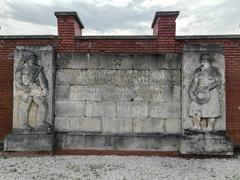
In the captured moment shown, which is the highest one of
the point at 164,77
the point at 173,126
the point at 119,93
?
the point at 164,77

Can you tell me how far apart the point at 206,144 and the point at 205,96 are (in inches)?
45.1

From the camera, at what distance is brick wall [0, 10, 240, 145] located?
914 cm

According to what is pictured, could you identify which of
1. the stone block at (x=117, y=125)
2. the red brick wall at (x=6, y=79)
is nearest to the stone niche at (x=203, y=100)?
the stone block at (x=117, y=125)

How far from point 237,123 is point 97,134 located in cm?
377

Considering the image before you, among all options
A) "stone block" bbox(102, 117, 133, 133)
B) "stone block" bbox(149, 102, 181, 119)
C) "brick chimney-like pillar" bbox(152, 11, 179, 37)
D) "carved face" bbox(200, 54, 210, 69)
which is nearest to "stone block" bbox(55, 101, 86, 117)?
"stone block" bbox(102, 117, 133, 133)

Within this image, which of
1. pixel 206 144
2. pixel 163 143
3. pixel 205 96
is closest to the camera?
pixel 206 144

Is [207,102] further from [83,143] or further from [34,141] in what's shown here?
[34,141]

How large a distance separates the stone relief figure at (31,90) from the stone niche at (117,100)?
380 mm

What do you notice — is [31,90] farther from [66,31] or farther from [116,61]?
[116,61]

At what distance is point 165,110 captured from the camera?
27.8 feet

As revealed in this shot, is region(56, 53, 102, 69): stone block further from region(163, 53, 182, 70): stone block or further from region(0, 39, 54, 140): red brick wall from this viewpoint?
region(163, 53, 182, 70): stone block

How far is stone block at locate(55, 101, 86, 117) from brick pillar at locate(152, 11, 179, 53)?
2.69 m

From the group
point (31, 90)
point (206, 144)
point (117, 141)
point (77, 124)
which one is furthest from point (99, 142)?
point (206, 144)

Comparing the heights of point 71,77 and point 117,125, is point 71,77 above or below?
above
